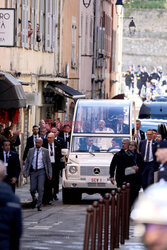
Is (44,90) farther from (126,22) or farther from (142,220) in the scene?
(126,22)

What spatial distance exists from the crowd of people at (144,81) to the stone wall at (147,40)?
11.7 ft

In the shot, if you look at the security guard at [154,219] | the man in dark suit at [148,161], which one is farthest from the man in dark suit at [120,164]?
the security guard at [154,219]

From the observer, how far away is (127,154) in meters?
19.4

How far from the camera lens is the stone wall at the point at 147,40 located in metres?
111

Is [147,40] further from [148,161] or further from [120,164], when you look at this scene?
[120,164]

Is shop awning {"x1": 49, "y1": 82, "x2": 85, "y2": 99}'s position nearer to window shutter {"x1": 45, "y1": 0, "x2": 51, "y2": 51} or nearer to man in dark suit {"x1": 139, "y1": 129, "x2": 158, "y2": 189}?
window shutter {"x1": 45, "y1": 0, "x2": 51, "y2": 51}

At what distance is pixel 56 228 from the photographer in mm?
16797

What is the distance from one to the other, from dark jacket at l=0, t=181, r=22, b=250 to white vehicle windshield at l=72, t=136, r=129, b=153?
16608 mm

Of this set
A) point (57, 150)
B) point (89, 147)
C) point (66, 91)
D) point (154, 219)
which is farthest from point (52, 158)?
point (154, 219)

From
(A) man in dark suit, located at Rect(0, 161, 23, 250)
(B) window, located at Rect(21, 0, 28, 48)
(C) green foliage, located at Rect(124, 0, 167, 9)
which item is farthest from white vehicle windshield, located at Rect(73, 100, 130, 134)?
(C) green foliage, located at Rect(124, 0, 167, 9)

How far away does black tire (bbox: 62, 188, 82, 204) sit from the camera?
22763mm

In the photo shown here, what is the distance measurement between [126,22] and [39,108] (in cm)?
7665

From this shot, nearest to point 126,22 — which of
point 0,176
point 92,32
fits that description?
point 92,32

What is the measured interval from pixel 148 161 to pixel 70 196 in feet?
9.02
